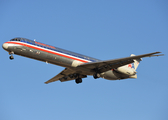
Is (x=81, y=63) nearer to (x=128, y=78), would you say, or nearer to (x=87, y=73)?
(x=87, y=73)

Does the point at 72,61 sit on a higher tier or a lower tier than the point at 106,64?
higher

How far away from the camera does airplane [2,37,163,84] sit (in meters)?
30.2

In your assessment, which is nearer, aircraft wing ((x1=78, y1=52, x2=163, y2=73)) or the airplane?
the airplane

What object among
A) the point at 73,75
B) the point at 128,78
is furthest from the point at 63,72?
the point at 128,78

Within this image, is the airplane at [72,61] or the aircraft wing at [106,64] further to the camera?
the aircraft wing at [106,64]

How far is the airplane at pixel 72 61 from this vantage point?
1190 inches

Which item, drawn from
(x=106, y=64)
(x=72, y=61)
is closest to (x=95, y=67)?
(x=106, y=64)

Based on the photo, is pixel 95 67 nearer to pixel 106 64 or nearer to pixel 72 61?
pixel 106 64

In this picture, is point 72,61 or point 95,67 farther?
point 95,67

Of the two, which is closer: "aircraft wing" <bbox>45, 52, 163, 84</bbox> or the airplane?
the airplane

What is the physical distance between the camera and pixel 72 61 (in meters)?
32.8

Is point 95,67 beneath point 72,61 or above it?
beneath

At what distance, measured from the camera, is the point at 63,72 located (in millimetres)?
38031

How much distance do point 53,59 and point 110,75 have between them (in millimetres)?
10982
